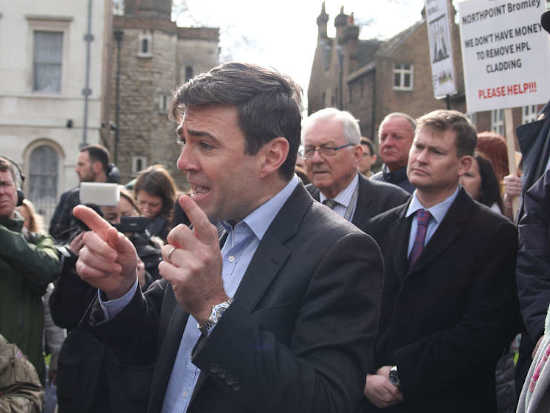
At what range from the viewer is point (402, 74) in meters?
37.8

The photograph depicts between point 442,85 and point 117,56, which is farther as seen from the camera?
point 117,56

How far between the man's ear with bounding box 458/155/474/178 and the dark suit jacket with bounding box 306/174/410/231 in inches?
26.6

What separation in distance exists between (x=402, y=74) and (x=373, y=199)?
3443 centimetres

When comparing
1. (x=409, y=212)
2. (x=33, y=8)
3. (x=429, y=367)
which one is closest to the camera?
(x=429, y=367)

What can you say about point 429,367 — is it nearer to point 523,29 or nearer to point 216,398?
point 216,398

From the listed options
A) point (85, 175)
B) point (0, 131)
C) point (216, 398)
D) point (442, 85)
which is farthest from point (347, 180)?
point (0, 131)

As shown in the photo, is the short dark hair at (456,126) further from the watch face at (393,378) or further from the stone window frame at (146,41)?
the stone window frame at (146,41)

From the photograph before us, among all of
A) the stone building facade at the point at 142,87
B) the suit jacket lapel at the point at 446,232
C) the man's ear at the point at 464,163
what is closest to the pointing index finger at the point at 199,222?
the suit jacket lapel at the point at 446,232

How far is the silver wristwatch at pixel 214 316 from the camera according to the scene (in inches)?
75.6

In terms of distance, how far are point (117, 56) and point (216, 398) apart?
34042 millimetres

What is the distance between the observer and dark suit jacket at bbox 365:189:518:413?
3445 millimetres

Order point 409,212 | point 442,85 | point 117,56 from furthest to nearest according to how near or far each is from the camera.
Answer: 1. point 117,56
2. point 442,85
3. point 409,212

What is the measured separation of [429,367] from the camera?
3.41 m

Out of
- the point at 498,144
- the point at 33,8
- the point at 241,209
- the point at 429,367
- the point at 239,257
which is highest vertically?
the point at 33,8
